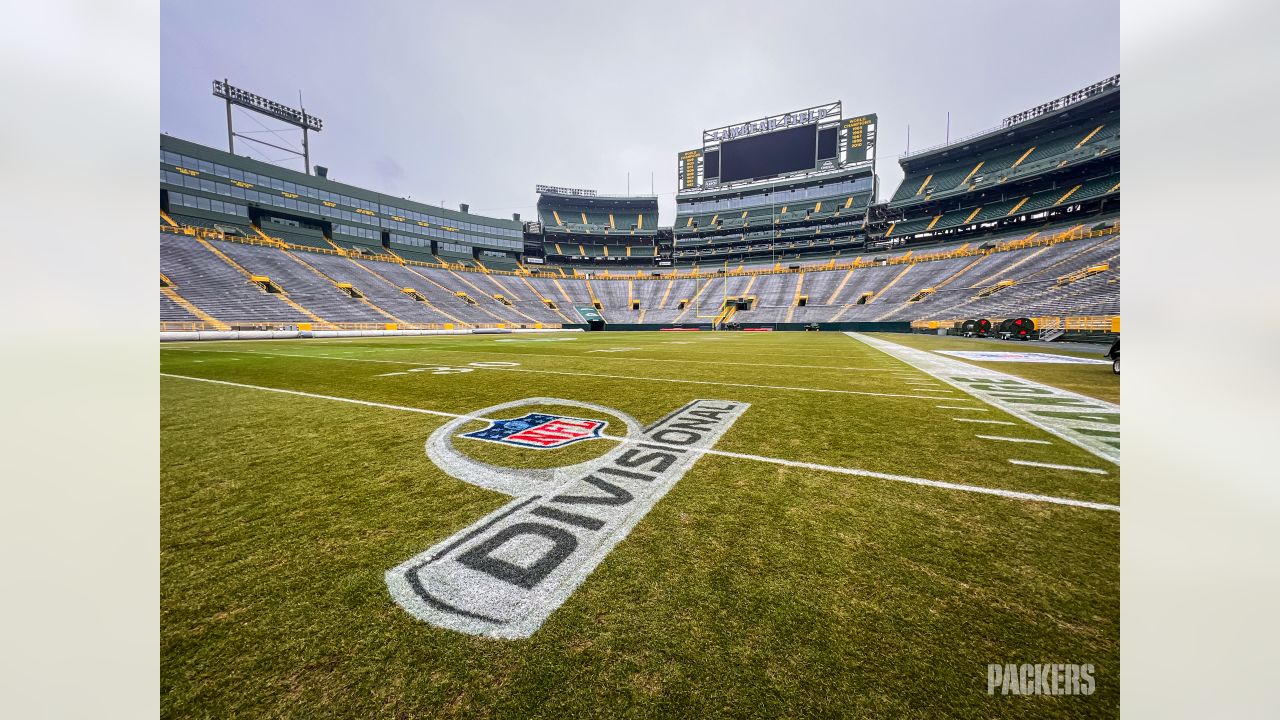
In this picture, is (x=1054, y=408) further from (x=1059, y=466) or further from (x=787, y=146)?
(x=787, y=146)

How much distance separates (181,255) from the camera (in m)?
29.9

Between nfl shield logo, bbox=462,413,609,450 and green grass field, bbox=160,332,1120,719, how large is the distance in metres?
0.20

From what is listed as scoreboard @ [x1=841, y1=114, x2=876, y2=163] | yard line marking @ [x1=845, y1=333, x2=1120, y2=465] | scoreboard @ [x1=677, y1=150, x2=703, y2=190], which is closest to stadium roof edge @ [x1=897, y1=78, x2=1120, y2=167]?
scoreboard @ [x1=841, y1=114, x2=876, y2=163]

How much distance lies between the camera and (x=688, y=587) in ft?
4.79

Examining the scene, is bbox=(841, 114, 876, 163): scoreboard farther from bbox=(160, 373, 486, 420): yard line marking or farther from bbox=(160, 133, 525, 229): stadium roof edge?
bbox=(160, 373, 486, 420): yard line marking

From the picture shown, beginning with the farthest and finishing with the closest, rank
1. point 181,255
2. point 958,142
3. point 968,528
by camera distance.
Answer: point 958,142 < point 181,255 < point 968,528

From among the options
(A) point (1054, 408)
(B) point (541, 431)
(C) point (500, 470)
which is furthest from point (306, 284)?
(A) point (1054, 408)

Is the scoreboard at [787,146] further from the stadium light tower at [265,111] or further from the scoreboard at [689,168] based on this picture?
the stadium light tower at [265,111]

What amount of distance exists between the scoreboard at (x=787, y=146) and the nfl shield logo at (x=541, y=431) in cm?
5829

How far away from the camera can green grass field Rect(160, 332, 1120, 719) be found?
105cm

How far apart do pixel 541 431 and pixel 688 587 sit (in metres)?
2.14
